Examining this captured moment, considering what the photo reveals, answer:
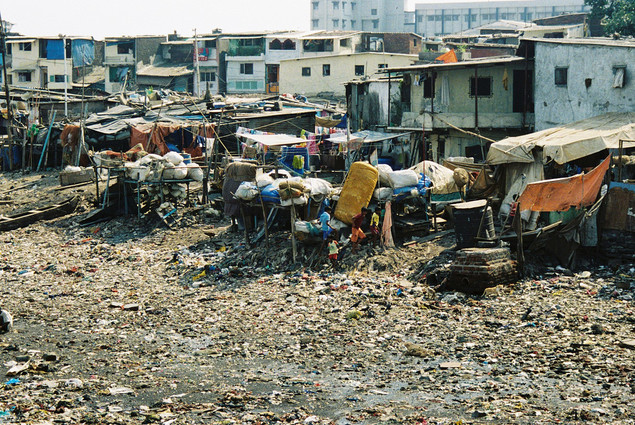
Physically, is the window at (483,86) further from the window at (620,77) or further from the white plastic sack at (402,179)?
the white plastic sack at (402,179)

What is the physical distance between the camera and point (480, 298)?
537 inches

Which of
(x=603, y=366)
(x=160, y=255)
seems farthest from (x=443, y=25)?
(x=603, y=366)

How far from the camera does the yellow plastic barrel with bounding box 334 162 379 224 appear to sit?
16.1m

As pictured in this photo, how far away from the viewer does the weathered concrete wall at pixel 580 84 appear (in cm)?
1959

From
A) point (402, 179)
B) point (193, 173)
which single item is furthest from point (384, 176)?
point (193, 173)

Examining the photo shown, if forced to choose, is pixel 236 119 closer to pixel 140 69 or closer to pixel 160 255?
pixel 160 255

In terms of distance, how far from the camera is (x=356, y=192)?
16.2 meters

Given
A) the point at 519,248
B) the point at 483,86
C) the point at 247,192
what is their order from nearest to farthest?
the point at 519,248, the point at 247,192, the point at 483,86

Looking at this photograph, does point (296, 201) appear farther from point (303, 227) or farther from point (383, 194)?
point (383, 194)

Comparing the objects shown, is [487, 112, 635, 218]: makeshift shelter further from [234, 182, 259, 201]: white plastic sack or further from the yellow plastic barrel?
[234, 182, 259, 201]: white plastic sack

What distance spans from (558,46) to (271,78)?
93.3 feet

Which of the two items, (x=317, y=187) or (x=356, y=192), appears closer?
(x=356, y=192)

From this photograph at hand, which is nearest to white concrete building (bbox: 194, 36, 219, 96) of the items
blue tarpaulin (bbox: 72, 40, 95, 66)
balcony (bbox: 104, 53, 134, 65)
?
balcony (bbox: 104, 53, 134, 65)

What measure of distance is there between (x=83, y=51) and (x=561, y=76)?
125ft
